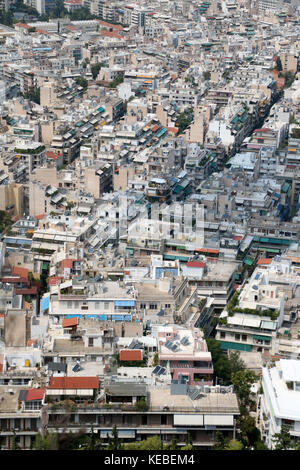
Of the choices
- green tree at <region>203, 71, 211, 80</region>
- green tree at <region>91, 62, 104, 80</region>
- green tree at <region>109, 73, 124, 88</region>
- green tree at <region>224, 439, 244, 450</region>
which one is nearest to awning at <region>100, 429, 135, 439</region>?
green tree at <region>224, 439, 244, 450</region>

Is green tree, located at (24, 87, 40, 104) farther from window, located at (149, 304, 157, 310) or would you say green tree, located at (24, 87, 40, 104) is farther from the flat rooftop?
the flat rooftop

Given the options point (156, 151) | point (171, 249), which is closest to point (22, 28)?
point (156, 151)

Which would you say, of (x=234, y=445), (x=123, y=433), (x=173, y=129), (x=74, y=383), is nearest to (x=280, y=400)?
(x=234, y=445)

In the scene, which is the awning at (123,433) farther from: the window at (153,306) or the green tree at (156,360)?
the window at (153,306)

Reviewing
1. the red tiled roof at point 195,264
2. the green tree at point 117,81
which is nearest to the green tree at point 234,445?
the red tiled roof at point 195,264

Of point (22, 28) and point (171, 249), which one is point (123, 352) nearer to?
point (171, 249)
